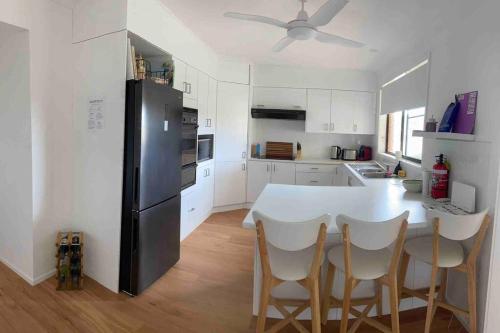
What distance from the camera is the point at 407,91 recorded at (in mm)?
3555

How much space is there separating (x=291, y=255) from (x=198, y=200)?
2.45m

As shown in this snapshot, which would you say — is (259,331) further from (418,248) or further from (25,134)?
(25,134)

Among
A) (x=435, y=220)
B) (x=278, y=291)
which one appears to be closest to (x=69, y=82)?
(x=278, y=291)

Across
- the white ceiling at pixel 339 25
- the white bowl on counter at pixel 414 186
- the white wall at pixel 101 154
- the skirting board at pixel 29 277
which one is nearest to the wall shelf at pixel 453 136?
the white bowl on counter at pixel 414 186

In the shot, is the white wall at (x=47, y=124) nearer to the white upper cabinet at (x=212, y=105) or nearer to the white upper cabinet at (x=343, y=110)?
the white upper cabinet at (x=212, y=105)

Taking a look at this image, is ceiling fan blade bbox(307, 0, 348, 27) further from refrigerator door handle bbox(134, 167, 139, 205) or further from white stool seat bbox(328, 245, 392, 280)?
refrigerator door handle bbox(134, 167, 139, 205)

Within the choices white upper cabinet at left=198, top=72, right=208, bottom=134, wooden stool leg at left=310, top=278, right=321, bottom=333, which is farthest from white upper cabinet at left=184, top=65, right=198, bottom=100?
wooden stool leg at left=310, top=278, right=321, bottom=333

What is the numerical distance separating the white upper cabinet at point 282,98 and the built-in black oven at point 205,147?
3.84 feet

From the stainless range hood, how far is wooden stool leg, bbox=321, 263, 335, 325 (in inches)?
130

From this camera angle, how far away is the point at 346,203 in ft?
7.05

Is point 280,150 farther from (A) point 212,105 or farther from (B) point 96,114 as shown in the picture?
(B) point 96,114

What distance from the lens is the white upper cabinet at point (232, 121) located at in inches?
179

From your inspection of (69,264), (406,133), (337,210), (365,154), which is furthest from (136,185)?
(365,154)

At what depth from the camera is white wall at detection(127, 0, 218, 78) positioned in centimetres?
237
